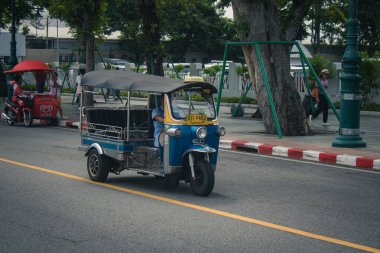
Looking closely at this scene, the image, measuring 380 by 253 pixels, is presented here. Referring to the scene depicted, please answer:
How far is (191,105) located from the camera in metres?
10.7

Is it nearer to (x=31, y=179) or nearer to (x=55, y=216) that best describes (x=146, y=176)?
(x=31, y=179)

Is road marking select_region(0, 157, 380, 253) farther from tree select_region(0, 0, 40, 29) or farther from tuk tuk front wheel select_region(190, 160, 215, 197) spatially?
tree select_region(0, 0, 40, 29)

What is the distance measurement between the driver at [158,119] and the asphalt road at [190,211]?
77 cm

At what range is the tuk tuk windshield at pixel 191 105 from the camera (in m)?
10.5

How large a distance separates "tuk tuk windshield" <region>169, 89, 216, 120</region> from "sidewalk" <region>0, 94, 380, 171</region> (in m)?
4.44

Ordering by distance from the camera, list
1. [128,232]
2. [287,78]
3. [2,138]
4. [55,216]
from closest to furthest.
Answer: [128,232]
[55,216]
[2,138]
[287,78]

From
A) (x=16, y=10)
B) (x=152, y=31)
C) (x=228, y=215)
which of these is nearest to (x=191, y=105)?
(x=228, y=215)

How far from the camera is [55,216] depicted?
8773 millimetres

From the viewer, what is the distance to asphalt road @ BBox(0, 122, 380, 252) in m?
7.50

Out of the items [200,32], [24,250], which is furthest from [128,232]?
[200,32]

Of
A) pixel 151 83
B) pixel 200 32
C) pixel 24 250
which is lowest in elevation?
pixel 24 250

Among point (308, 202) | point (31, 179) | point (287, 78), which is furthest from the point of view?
point (287, 78)

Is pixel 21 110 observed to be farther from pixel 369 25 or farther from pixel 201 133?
pixel 369 25

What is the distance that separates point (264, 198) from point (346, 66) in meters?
6.92
